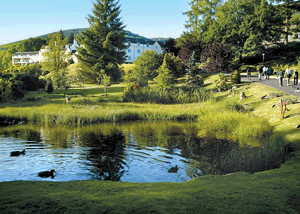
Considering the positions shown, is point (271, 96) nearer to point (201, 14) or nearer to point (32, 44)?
point (201, 14)

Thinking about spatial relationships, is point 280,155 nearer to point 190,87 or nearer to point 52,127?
point 52,127

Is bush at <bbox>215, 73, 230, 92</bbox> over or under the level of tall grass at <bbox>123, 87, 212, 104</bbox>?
over

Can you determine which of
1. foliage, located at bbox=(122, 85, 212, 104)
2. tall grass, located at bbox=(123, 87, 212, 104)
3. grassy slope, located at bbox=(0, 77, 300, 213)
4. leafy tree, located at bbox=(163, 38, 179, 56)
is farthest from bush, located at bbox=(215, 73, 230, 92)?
grassy slope, located at bbox=(0, 77, 300, 213)

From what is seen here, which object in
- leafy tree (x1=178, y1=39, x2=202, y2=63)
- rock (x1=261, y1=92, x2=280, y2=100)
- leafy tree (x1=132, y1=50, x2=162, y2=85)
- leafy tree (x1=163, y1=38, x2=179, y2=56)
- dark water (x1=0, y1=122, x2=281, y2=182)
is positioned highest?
leafy tree (x1=163, y1=38, x2=179, y2=56)

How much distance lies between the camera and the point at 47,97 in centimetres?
4081

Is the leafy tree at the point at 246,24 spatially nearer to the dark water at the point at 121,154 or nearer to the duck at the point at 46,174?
the dark water at the point at 121,154

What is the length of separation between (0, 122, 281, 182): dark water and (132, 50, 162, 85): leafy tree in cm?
3044

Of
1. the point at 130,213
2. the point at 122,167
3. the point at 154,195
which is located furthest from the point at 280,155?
the point at 130,213

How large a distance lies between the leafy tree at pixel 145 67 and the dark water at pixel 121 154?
30437mm

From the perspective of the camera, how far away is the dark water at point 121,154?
12.2 m

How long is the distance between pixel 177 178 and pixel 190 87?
32498 millimetres

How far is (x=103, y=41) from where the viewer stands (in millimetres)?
61812

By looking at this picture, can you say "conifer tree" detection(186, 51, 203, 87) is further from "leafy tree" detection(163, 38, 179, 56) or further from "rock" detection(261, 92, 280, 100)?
"leafy tree" detection(163, 38, 179, 56)

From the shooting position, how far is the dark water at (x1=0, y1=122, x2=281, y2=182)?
40.0 feet
